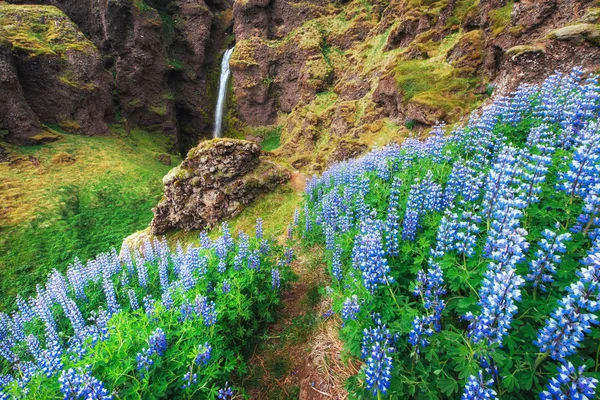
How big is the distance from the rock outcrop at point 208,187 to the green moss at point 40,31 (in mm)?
22896

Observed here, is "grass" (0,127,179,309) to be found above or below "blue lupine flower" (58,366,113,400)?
below

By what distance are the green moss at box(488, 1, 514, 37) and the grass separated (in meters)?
21.0

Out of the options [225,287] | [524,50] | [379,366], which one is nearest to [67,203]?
[225,287]

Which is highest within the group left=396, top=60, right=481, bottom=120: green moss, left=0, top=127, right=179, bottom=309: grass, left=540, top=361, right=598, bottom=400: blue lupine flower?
left=396, top=60, right=481, bottom=120: green moss

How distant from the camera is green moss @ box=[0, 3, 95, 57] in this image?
22.9 metres

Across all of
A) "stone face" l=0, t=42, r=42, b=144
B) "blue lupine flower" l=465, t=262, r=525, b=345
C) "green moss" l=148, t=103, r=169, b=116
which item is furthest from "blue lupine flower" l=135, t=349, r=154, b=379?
"green moss" l=148, t=103, r=169, b=116

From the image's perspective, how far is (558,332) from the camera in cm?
168

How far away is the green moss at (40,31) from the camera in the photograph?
75.3ft

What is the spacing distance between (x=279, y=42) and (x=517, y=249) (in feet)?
119

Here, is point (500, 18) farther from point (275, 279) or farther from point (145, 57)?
point (145, 57)

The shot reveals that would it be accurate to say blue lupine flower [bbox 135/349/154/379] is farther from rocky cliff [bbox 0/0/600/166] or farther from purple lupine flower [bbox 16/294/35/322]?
rocky cliff [bbox 0/0/600/166]

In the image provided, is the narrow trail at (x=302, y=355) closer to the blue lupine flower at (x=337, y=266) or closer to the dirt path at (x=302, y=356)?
the dirt path at (x=302, y=356)

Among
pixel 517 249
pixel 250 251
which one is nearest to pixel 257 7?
pixel 250 251

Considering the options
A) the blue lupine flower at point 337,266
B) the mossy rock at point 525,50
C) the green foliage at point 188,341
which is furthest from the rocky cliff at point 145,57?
the mossy rock at point 525,50
